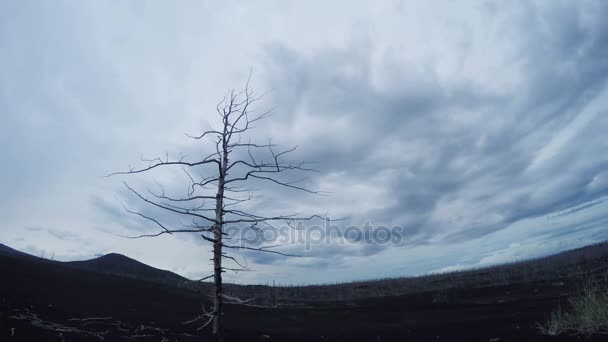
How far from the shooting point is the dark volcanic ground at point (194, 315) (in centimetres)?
1091

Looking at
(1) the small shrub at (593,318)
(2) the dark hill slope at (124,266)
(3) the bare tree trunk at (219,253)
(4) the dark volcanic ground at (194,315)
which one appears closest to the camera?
(3) the bare tree trunk at (219,253)

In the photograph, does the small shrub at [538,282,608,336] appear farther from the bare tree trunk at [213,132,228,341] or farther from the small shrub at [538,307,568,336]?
the bare tree trunk at [213,132,228,341]

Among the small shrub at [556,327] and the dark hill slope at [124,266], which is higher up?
the dark hill slope at [124,266]

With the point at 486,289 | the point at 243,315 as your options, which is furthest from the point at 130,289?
the point at 486,289

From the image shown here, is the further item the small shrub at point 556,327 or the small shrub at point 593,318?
the small shrub at point 556,327

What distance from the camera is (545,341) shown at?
1005 centimetres

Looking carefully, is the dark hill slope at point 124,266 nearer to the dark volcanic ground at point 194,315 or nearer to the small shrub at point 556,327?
the dark volcanic ground at point 194,315

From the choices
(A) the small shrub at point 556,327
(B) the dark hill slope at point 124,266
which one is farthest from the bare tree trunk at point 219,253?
(B) the dark hill slope at point 124,266

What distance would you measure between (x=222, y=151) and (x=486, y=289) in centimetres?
3352

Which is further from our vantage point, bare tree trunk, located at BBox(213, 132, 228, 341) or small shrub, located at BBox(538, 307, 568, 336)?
small shrub, located at BBox(538, 307, 568, 336)

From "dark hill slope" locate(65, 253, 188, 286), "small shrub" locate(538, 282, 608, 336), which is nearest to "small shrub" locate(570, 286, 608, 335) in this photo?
"small shrub" locate(538, 282, 608, 336)

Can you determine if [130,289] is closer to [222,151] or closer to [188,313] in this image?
[188,313]

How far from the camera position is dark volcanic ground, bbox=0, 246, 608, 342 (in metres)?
10.9

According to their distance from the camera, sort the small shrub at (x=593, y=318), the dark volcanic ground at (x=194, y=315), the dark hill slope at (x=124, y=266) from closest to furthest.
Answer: the small shrub at (x=593, y=318) < the dark volcanic ground at (x=194, y=315) < the dark hill slope at (x=124, y=266)
